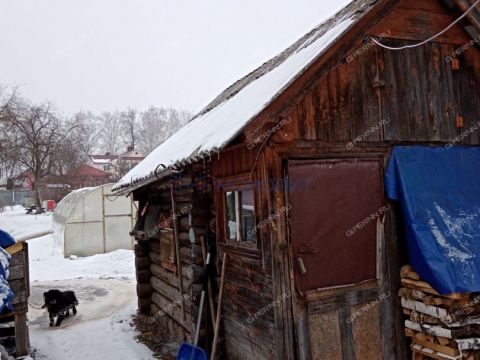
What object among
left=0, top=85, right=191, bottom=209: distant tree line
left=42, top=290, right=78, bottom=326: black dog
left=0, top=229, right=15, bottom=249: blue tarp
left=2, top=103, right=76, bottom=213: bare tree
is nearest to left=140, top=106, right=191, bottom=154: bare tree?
left=0, top=85, right=191, bottom=209: distant tree line

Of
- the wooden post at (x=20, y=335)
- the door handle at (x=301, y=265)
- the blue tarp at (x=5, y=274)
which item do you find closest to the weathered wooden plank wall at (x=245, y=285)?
the door handle at (x=301, y=265)

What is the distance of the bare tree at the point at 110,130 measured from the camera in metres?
81.7

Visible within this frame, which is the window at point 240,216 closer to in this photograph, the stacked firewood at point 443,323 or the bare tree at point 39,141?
the stacked firewood at point 443,323

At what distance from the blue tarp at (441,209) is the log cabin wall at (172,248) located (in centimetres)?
287

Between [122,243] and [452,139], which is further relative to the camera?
[122,243]

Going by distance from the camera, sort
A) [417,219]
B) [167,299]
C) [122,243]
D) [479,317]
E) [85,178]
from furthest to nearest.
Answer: [85,178]
[122,243]
[167,299]
[417,219]
[479,317]

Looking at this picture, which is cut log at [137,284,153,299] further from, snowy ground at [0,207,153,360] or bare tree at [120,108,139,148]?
bare tree at [120,108,139,148]

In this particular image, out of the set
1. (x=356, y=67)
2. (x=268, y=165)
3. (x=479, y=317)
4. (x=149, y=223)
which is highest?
(x=356, y=67)

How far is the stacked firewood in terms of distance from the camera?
184 inches

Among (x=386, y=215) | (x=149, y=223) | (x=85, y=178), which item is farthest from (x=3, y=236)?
(x=85, y=178)

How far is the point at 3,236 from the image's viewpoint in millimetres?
7109

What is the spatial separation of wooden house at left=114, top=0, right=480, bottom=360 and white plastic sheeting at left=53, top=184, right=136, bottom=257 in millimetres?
15333

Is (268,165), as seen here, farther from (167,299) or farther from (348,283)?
(167,299)

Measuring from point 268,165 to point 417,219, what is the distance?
193cm
